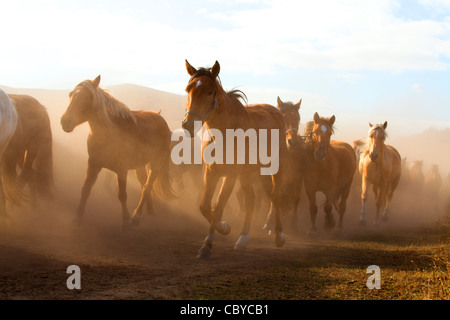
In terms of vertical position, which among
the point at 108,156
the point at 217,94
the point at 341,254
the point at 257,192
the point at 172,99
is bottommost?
the point at 341,254

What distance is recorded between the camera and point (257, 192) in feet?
38.1

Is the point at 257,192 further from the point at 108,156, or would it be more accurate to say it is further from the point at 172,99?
the point at 172,99

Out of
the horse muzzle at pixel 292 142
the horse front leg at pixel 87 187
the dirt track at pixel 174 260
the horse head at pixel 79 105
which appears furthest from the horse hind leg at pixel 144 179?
the horse muzzle at pixel 292 142

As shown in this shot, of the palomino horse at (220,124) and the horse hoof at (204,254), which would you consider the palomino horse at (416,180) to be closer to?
the palomino horse at (220,124)

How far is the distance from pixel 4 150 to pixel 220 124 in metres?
3.98

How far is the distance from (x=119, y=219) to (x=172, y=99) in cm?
6213

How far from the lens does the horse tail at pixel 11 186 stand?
27.2 feet

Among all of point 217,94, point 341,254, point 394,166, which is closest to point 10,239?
point 217,94

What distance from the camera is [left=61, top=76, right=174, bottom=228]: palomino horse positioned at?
8.49 metres

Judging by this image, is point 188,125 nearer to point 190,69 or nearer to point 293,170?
point 190,69

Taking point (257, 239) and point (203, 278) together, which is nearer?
point (203, 278)

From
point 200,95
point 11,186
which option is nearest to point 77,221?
point 11,186

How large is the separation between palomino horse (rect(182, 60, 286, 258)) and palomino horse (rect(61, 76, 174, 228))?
275 centimetres
